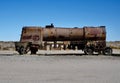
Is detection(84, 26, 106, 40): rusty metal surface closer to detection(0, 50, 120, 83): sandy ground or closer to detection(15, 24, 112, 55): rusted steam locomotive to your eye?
detection(15, 24, 112, 55): rusted steam locomotive

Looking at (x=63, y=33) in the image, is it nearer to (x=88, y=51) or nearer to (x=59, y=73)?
(x=88, y=51)

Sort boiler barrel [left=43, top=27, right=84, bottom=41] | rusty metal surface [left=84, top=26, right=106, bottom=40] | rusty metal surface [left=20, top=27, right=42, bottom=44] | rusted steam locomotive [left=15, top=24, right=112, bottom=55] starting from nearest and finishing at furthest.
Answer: rusted steam locomotive [left=15, top=24, right=112, bottom=55] < rusty metal surface [left=20, top=27, right=42, bottom=44] < boiler barrel [left=43, top=27, right=84, bottom=41] < rusty metal surface [left=84, top=26, right=106, bottom=40]

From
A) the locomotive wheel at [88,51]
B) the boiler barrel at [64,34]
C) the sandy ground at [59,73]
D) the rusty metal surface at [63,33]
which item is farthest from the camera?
the boiler barrel at [64,34]

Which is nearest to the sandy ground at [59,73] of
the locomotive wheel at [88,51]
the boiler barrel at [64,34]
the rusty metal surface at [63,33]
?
the locomotive wheel at [88,51]

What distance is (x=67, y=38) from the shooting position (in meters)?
37.3

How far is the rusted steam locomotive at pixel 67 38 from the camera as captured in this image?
35.9 m

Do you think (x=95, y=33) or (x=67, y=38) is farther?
(x=67, y=38)

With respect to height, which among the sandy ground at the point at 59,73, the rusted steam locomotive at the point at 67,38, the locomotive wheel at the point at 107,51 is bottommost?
the sandy ground at the point at 59,73

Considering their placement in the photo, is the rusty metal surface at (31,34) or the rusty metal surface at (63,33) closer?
the rusty metal surface at (31,34)

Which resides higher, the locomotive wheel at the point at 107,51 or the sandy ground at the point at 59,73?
the locomotive wheel at the point at 107,51

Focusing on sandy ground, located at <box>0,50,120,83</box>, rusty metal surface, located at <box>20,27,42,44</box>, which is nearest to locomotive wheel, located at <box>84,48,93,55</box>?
rusty metal surface, located at <box>20,27,42,44</box>

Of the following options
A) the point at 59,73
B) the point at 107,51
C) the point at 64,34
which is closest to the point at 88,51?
the point at 107,51

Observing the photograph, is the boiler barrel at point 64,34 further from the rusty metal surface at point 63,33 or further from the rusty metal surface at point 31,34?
the rusty metal surface at point 31,34

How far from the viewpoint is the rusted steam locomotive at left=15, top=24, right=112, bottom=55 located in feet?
118
